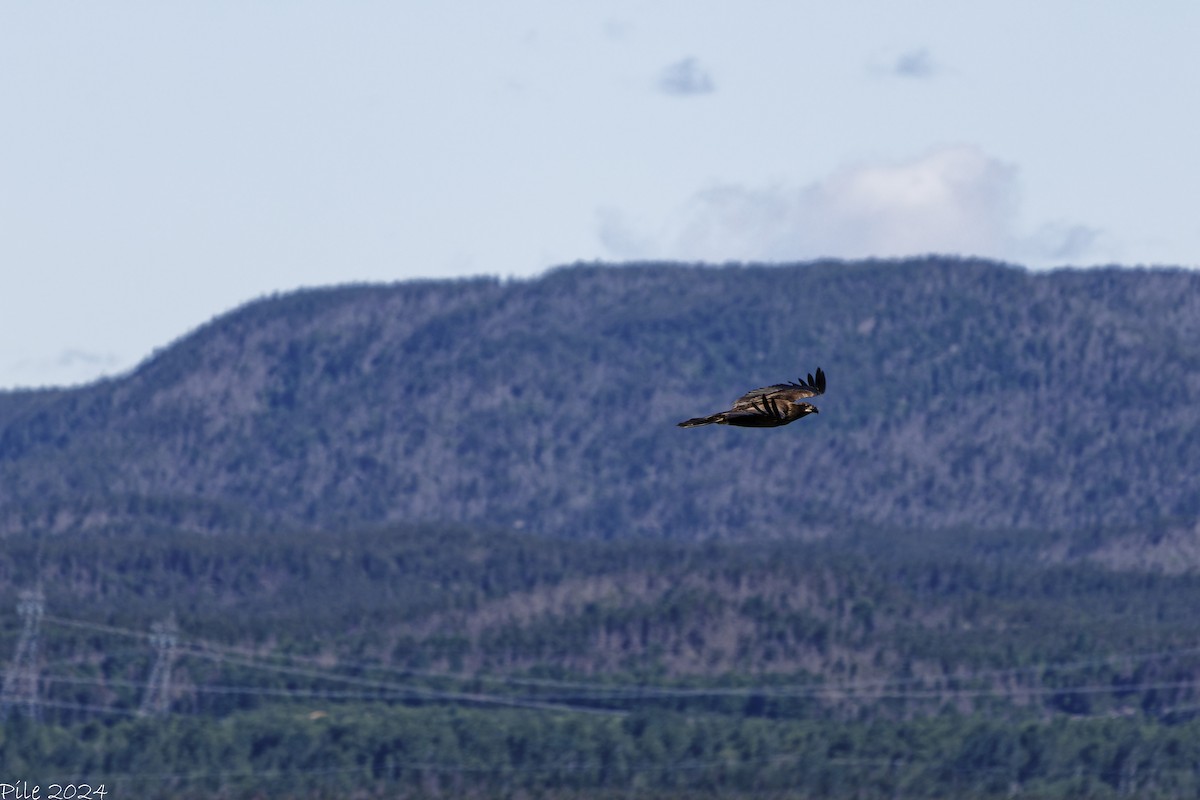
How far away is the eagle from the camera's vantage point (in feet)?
193

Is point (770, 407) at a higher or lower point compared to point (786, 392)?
lower

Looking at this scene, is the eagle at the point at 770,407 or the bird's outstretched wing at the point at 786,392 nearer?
the eagle at the point at 770,407

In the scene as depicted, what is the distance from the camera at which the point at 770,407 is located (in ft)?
195

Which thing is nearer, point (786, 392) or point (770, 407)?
point (770, 407)

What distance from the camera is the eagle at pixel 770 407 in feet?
193

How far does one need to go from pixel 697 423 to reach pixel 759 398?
1.46 m

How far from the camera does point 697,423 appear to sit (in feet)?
193

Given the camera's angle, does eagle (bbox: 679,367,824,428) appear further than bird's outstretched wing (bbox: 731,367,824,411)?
No

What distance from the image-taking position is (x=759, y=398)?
2345 inches
